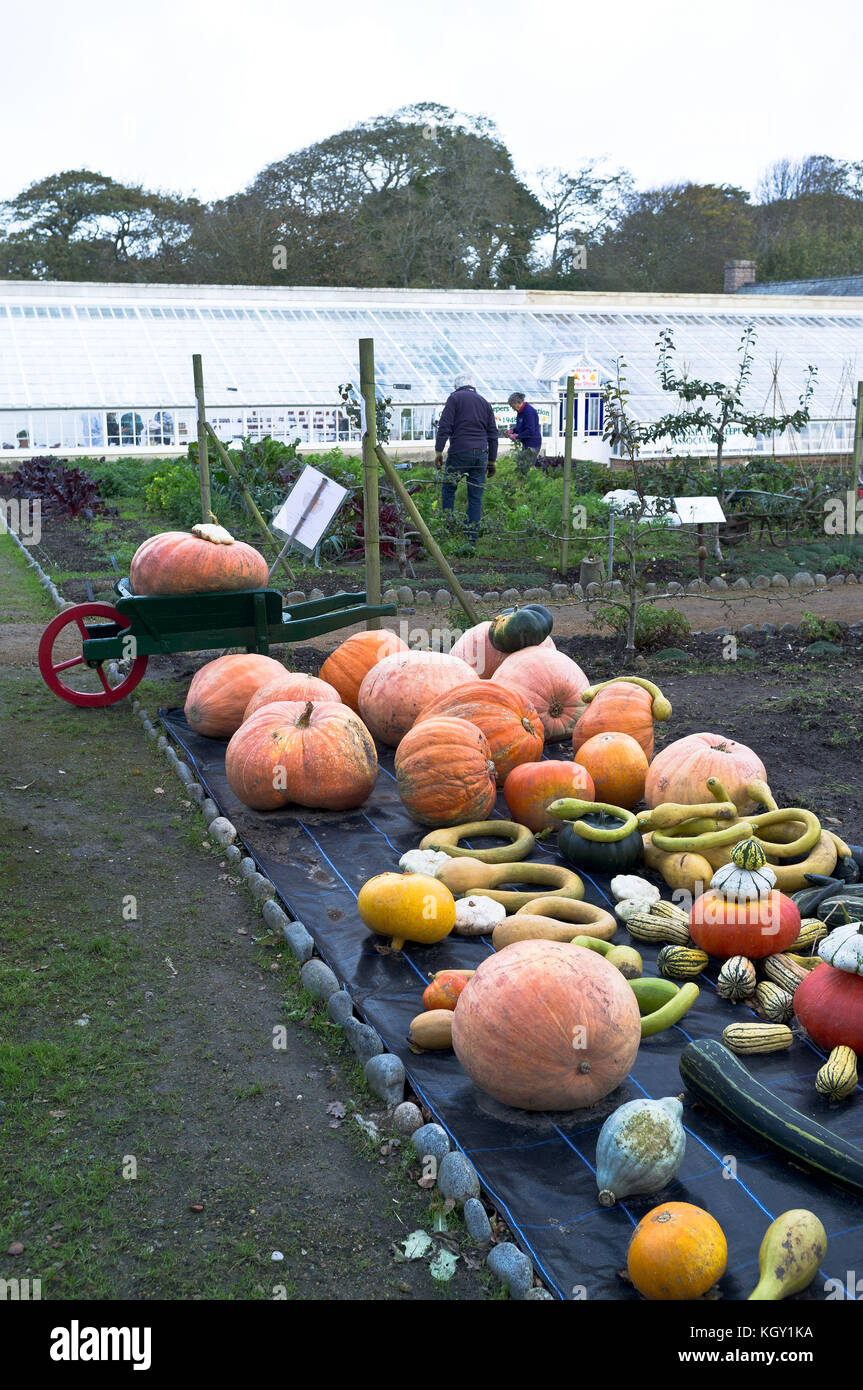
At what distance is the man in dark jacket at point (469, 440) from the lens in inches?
458

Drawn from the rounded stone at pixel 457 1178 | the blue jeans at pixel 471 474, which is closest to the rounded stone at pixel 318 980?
the rounded stone at pixel 457 1178

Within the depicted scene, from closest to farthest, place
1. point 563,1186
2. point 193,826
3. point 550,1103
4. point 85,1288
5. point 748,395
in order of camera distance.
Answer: point 85,1288 < point 563,1186 < point 550,1103 < point 193,826 < point 748,395

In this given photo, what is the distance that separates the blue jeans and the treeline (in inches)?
873

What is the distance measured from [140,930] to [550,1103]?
5.98ft

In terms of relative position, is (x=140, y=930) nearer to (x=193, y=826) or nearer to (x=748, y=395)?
(x=193, y=826)

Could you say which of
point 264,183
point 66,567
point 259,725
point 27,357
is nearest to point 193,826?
point 259,725

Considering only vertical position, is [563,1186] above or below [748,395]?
below

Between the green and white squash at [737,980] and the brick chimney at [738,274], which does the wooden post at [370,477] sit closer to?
the green and white squash at [737,980]

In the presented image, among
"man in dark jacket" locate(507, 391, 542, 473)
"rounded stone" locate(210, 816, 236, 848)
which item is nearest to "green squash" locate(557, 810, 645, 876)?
"rounded stone" locate(210, 816, 236, 848)

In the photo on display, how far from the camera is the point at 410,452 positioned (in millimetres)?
A: 19953

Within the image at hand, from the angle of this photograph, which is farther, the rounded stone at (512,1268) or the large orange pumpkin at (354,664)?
the large orange pumpkin at (354,664)

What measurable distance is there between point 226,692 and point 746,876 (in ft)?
10.6

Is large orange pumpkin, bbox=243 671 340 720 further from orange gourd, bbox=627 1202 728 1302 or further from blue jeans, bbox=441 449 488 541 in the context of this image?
blue jeans, bbox=441 449 488 541

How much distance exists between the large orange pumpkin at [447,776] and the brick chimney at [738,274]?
36.4 m
